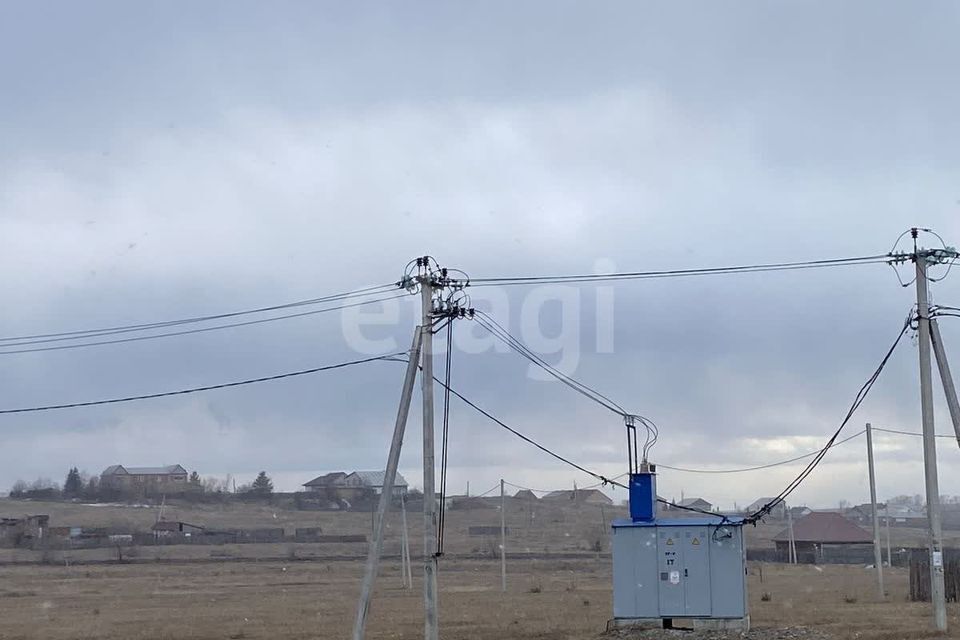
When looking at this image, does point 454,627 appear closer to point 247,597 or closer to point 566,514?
point 247,597

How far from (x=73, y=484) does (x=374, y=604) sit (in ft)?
496

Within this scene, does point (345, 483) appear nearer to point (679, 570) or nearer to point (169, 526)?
point (169, 526)

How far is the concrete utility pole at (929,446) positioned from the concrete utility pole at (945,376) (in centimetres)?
16

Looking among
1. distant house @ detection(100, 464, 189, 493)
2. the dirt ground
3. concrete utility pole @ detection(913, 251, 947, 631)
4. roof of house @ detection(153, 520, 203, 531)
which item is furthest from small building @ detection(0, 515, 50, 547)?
concrete utility pole @ detection(913, 251, 947, 631)

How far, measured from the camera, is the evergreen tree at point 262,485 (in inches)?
7003

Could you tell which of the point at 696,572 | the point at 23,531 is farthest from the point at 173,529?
the point at 696,572

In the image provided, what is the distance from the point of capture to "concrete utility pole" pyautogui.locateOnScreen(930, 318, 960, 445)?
29.4m

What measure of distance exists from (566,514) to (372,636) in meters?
123

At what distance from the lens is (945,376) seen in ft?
Result: 97.1

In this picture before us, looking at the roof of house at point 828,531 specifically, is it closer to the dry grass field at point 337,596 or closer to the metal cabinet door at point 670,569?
the dry grass field at point 337,596

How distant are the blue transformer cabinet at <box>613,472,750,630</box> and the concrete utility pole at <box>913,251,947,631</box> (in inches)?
191

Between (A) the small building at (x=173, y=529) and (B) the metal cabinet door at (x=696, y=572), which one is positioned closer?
(B) the metal cabinet door at (x=696, y=572)

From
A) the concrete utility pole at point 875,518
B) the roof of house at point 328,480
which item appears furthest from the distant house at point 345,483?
the concrete utility pole at point 875,518

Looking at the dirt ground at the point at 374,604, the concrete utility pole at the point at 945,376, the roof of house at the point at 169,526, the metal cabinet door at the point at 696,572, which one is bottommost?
the dirt ground at the point at 374,604
